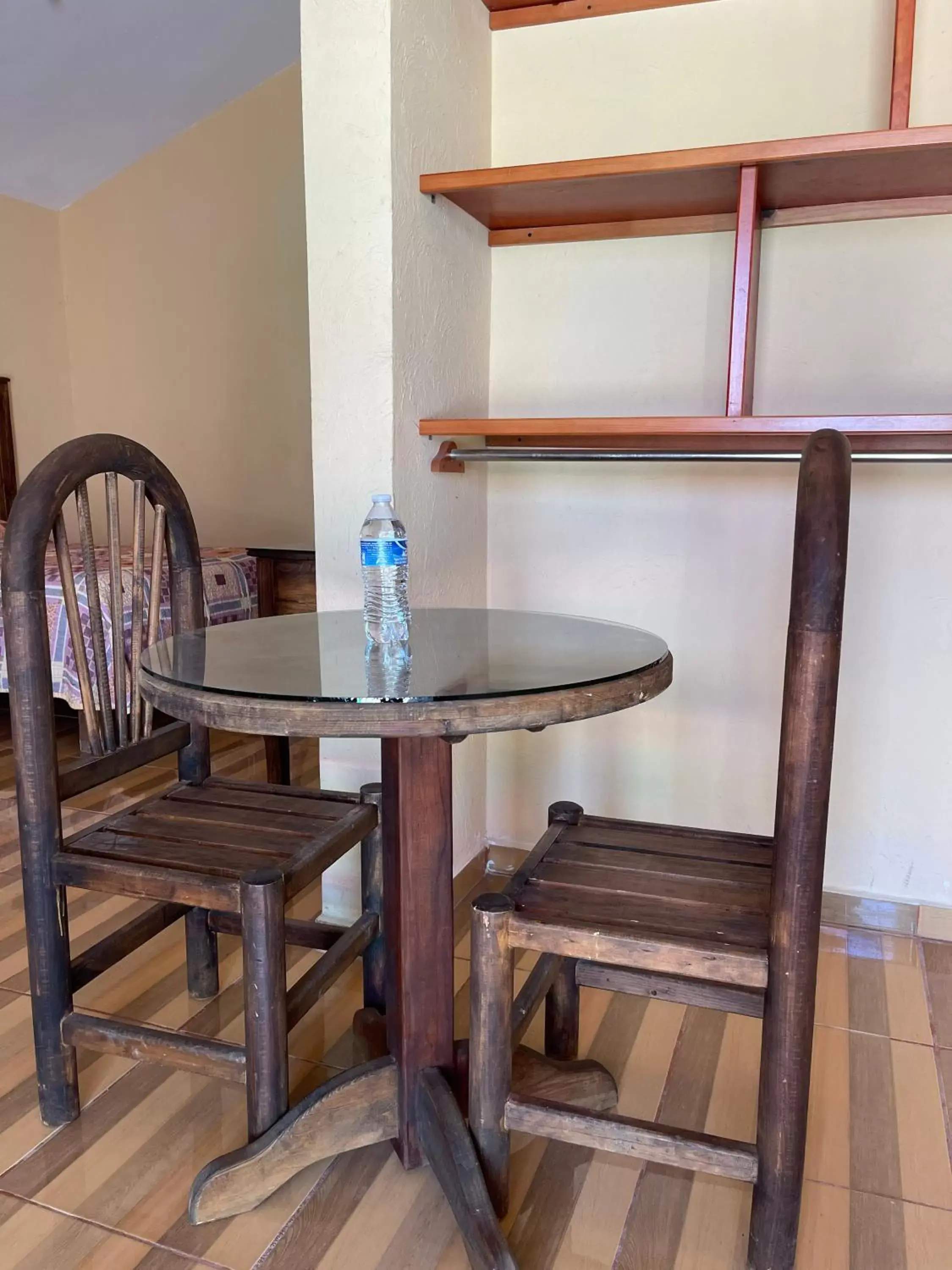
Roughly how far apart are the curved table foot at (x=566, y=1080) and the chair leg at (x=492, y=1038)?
166mm

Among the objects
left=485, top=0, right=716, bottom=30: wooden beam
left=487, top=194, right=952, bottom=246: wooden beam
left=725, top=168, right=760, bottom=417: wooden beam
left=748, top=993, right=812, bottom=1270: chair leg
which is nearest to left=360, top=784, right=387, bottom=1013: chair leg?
left=748, top=993, right=812, bottom=1270: chair leg

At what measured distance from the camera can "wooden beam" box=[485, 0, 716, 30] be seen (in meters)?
2.11

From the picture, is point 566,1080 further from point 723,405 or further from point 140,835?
point 723,405

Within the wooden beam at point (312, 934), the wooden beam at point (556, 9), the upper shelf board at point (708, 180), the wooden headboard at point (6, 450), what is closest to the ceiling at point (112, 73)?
the wooden headboard at point (6, 450)

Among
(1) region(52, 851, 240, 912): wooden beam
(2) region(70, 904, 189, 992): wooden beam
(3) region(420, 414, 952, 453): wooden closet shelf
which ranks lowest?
(2) region(70, 904, 189, 992): wooden beam

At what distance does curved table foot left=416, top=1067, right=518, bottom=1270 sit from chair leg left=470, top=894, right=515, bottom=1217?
0.09 feet

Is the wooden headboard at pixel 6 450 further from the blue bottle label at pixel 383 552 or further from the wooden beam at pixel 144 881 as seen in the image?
the blue bottle label at pixel 383 552

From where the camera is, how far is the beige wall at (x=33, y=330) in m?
4.91

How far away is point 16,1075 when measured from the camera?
1.65 meters

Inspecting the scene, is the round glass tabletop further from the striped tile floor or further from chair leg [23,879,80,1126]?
the striped tile floor

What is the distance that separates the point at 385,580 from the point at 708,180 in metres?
1.09

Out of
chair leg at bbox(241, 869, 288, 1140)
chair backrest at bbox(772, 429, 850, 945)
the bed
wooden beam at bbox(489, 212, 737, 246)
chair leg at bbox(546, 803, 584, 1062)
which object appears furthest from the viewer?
the bed

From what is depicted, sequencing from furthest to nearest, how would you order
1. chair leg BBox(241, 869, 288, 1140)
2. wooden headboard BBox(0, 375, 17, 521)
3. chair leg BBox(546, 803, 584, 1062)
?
wooden headboard BBox(0, 375, 17, 521)
chair leg BBox(546, 803, 584, 1062)
chair leg BBox(241, 869, 288, 1140)

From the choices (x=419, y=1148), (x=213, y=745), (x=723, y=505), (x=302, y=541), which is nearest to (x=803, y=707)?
(x=419, y=1148)
